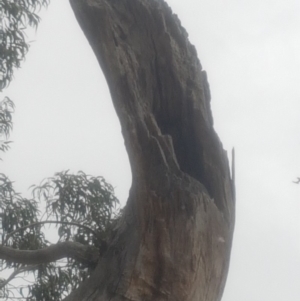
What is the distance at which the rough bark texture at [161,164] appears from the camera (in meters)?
2.66

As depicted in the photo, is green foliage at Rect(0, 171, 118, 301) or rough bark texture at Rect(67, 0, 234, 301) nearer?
rough bark texture at Rect(67, 0, 234, 301)

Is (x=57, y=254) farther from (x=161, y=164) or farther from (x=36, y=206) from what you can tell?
(x=36, y=206)

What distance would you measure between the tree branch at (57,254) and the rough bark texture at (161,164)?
0.14 m

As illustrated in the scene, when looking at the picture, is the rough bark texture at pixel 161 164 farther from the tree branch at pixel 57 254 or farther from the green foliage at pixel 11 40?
the green foliage at pixel 11 40

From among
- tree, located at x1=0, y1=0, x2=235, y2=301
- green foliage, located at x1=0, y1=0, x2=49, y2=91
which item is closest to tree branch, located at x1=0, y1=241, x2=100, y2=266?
tree, located at x1=0, y1=0, x2=235, y2=301

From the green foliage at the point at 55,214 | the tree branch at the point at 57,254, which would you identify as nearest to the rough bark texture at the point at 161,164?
the tree branch at the point at 57,254

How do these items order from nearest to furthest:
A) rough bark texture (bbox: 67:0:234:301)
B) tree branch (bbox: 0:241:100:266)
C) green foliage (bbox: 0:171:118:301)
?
rough bark texture (bbox: 67:0:234:301)
tree branch (bbox: 0:241:100:266)
green foliage (bbox: 0:171:118:301)

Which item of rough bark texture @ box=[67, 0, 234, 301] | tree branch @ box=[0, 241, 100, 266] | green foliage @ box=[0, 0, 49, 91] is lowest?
tree branch @ box=[0, 241, 100, 266]

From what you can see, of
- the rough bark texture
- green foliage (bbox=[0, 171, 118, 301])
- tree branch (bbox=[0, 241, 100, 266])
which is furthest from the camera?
green foliage (bbox=[0, 171, 118, 301])

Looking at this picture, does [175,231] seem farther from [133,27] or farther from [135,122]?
[133,27]

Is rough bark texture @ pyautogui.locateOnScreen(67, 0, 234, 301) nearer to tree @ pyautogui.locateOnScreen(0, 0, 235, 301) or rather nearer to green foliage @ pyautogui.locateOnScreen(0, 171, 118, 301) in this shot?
tree @ pyautogui.locateOnScreen(0, 0, 235, 301)

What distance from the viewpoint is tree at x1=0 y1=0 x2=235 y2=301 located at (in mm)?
2656

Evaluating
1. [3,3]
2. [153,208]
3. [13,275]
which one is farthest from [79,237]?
[3,3]

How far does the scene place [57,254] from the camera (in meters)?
3.03
